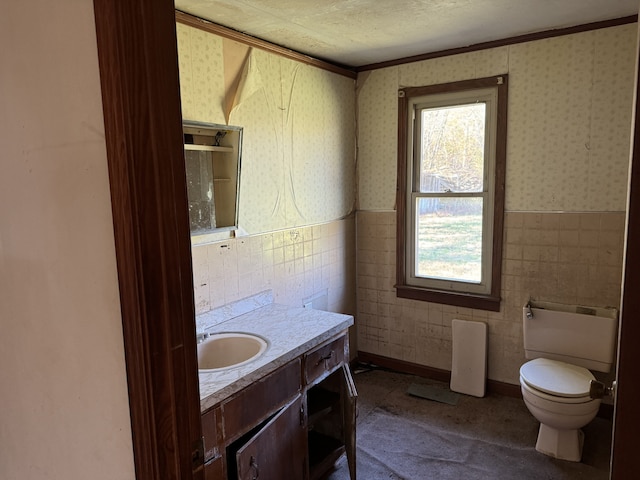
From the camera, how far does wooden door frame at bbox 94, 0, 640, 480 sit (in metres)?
0.68

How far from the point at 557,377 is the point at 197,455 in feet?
7.32

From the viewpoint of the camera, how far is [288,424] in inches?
Result: 73.8

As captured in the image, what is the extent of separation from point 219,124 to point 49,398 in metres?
1.56

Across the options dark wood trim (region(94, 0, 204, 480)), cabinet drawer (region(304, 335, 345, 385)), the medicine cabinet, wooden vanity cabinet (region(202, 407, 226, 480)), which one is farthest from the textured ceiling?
wooden vanity cabinet (region(202, 407, 226, 480))

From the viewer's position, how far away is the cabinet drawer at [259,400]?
1631 millimetres

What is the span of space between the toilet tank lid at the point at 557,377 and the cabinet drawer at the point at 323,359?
1102mm

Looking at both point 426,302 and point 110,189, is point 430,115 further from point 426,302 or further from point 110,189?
point 110,189

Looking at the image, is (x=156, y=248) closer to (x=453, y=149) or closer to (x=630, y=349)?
(x=630, y=349)

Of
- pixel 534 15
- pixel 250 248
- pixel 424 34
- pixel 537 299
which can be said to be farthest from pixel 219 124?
pixel 537 299

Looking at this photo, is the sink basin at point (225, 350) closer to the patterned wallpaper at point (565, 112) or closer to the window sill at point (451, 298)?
the window sill at point (451, 298)

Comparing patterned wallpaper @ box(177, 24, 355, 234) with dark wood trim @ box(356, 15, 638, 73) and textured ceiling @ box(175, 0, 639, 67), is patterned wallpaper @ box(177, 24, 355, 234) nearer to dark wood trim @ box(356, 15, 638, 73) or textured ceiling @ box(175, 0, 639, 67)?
textured ceiling @ box(175, 0, 639, 67)

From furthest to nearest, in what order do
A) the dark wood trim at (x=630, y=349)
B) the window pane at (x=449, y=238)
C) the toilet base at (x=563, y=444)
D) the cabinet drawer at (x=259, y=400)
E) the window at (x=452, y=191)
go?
the window pane at (x=449, y=238), the window at (x=452, y=191), the toilet base at (x=563, y=444), the cabinet drawer at (x=259, y=400), the dark wood trim at (x=630, y=349)

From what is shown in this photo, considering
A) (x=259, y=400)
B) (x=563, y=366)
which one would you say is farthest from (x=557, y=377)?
(x=259, y=400)

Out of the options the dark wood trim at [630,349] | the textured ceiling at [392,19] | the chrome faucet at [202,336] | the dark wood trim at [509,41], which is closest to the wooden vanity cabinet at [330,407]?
the chrome faucet at [202,336]
